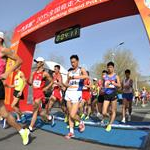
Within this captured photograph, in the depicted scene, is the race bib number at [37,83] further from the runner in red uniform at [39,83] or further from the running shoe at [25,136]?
the running shoe at [25,136]

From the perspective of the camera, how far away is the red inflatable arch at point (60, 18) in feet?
33.0

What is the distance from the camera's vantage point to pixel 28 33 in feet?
46.4

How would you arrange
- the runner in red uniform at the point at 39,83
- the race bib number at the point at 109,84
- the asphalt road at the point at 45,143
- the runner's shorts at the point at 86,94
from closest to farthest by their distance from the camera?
the asphalt road at the point at 45,143 → the runner in red uniform at the point at 39,83 → the race bib number at the point at 109,84 → the runner's shorts at the point at 86,94

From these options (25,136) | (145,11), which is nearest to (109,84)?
(145,11)

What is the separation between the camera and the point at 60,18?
1174 centimetres

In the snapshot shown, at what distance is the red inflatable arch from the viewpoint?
10052 millimetres

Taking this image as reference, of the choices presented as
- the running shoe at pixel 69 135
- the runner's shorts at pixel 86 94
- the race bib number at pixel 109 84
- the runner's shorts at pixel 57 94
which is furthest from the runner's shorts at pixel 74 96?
the runner's shorts at pixel 86 94

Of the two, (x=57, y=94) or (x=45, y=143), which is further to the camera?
(x=57, y=94)

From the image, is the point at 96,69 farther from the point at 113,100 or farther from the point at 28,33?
the point at 113,100

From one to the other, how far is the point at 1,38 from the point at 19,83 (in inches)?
144

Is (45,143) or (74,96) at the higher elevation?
(74,96)

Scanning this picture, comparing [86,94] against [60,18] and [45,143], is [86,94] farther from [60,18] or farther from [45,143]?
[45,143]

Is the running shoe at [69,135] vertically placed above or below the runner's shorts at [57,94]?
below

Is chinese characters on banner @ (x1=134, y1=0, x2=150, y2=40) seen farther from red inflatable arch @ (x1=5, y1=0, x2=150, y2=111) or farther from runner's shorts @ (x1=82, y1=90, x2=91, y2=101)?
runner's shorts @ (x1=82, y1=90, x2=91, y2=101)
